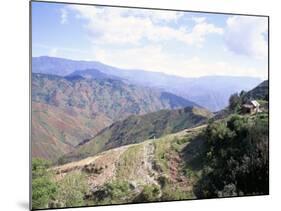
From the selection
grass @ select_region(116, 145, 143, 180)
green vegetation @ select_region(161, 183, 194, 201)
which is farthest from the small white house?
grass @ select_region(116, 145, 143, 180)

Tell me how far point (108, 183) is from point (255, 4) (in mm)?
2975

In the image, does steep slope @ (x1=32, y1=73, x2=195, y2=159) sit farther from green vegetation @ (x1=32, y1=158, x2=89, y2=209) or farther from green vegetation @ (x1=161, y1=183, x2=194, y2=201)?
green vegetation @ (x1=161, y1=183, x2=194, y2=201)

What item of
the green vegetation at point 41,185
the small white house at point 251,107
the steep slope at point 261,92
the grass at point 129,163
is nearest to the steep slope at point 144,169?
the grass at point 129,163

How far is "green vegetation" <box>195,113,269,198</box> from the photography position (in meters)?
6.89

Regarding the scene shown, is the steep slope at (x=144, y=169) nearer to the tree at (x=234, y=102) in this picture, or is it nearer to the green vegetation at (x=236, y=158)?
the green vegetation at (x=236, y=158)

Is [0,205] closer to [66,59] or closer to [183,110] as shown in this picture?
[66,59]

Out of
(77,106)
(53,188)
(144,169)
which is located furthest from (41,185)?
(144,169)

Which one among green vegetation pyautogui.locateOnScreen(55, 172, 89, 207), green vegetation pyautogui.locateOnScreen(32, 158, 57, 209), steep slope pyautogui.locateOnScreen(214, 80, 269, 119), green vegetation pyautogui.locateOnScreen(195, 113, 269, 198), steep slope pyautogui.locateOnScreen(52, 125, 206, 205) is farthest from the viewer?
steep slope pyautogui.locateOnScreen(214, 80, 269, 119)

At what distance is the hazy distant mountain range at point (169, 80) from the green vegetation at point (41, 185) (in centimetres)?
105

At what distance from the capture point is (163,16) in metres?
6.75

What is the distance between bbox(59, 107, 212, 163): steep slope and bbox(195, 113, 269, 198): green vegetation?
0.92 ft

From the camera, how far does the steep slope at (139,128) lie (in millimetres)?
6465

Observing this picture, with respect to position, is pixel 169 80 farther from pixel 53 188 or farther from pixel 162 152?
pixel 53 188

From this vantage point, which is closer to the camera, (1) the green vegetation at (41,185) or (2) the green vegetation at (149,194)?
(1) the green vegetation at (41,185)
